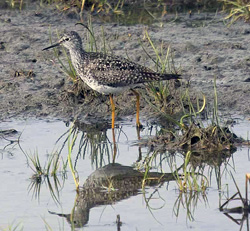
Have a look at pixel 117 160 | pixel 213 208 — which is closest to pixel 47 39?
pixel 117 160

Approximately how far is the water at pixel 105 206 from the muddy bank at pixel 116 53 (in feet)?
3.77

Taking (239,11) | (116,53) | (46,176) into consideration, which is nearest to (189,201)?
(46,176)

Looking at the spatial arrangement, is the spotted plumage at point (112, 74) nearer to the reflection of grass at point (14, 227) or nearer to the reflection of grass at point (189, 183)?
the reflection of grass at point (189, 183)

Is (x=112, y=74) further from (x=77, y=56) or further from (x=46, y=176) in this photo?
(x=46, y=176)

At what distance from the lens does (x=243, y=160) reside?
7.66m

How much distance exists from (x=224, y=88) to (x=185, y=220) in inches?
163

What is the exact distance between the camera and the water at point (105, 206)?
6029mm

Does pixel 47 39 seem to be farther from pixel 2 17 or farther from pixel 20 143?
pixel 20 143

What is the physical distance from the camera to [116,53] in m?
11.2

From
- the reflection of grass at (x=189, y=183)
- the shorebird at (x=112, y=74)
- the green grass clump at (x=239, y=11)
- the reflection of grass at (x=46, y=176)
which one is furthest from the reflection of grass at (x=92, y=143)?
the green grass clump at (x=239, y=11)

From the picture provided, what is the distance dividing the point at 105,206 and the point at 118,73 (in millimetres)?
2777

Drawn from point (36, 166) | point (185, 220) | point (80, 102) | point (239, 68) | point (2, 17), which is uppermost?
point (2, 17)

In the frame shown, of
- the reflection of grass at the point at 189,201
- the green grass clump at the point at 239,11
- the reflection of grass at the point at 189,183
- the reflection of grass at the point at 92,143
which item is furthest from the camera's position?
the green grass clump at the point at 239,11

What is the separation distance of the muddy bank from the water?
1.15 m
